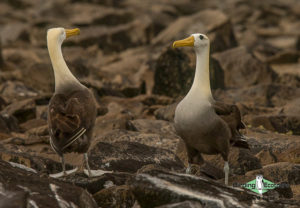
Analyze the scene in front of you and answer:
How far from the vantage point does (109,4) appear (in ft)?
119

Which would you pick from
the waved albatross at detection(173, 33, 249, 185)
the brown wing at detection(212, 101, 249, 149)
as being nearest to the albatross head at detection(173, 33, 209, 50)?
the waved albatross at detection(173, 33, 249, 185)

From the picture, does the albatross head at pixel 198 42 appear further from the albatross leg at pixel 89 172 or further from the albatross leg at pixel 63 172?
the albatross leg at pixel 63 172

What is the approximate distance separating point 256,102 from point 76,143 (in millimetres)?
7559

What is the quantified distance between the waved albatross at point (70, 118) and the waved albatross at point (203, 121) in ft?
2.97

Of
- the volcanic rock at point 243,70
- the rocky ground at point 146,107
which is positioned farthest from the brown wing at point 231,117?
the volcanic rock at point 243,70

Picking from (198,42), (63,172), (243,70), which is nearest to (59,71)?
(63,172)

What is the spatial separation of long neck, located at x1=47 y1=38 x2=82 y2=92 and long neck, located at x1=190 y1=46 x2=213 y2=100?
1.26 meters

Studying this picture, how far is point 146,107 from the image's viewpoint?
12.9 meters

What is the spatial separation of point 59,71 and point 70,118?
828 mm

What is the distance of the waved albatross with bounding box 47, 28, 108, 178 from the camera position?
6816mm

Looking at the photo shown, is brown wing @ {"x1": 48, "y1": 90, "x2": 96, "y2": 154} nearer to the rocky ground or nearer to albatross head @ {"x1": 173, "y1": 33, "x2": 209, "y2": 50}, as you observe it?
the rocky ground

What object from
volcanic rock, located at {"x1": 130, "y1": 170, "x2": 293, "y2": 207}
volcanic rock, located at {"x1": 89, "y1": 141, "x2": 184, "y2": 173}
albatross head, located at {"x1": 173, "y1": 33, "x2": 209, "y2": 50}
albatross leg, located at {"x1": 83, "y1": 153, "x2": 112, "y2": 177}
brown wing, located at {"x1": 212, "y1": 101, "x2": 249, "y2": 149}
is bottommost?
volcanic rock, located at {"x1": 89, "y1": 141, "x2": 184, "y2": 173}

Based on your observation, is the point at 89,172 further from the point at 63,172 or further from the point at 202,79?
the point at 202,79

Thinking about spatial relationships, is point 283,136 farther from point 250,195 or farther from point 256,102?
point 256,102
